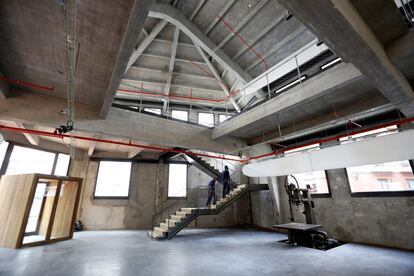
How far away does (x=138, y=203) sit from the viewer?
394 inches

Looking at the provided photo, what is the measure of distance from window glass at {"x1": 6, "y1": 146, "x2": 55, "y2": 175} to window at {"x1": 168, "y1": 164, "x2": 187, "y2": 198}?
17.9ft

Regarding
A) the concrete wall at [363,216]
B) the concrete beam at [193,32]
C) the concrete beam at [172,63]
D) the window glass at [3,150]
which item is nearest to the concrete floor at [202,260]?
the concrete wall at [363,216]

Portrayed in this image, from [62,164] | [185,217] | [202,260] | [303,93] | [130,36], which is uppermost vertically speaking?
[303,93]

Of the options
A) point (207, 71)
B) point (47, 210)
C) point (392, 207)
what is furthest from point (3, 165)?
point (392, 207)

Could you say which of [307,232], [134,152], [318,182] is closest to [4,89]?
[134,152]

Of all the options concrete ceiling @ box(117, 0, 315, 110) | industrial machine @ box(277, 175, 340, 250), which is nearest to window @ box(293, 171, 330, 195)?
industrial machine @ box(277, 175, 340, 250)

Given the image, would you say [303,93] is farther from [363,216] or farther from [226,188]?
[226,188]

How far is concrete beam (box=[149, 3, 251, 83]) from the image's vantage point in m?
6.02

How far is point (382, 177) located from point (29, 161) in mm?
12830

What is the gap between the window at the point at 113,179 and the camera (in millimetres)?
9852

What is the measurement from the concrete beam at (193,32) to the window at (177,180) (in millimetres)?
5953

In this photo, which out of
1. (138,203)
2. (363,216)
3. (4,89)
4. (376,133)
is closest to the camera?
(4,89)

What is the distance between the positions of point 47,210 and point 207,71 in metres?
8.25

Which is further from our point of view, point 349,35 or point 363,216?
point 363,216
